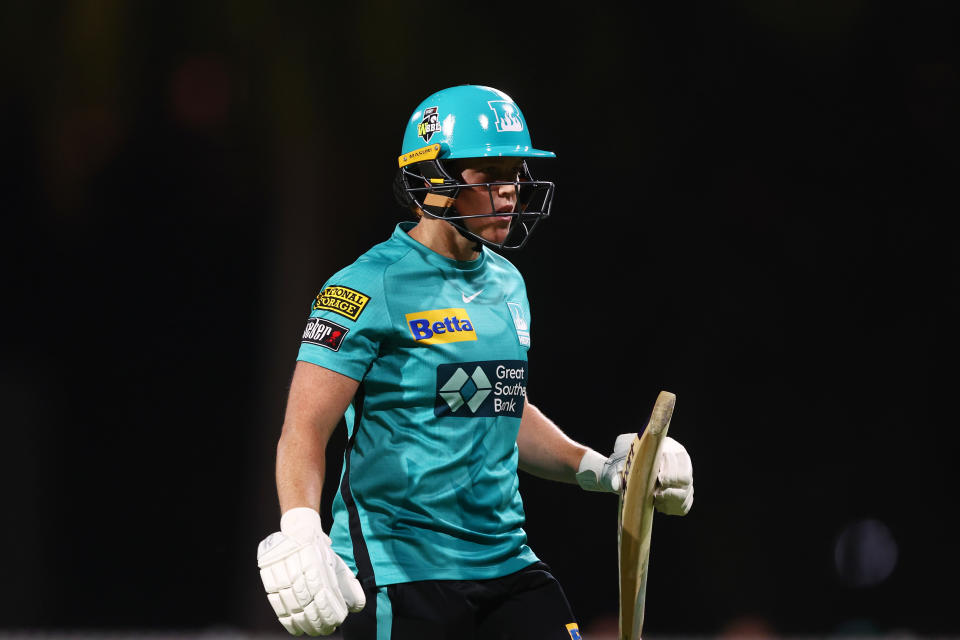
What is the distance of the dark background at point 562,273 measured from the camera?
26.3 ft

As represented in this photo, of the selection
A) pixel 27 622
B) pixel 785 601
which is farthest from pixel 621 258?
pixel 27 622

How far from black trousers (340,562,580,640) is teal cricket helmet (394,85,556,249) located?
75cm

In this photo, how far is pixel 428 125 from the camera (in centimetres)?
299

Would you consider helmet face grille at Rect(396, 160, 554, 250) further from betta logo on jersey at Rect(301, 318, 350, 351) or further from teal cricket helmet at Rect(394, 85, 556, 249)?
betta logo on jersey at Rect(301, 318, 350, 351)

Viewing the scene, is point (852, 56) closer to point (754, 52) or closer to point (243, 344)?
point (754, 52)

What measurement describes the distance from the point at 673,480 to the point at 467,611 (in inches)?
23.2

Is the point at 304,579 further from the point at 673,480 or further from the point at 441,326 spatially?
the point at 673,480

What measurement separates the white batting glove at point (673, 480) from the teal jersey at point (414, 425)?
0.38m

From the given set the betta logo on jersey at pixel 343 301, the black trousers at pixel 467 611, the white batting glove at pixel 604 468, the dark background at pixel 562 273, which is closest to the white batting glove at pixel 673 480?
the white batting glove at pixel 604 468

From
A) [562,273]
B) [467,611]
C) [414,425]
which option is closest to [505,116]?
[414,425]

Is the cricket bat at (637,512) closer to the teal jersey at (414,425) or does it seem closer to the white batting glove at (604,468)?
the white batting glove at (604,468)

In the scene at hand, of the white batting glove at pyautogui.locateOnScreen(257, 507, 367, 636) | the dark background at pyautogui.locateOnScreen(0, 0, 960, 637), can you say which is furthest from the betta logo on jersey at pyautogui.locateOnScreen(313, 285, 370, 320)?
the dark background at pyautogui.locateOnScreen(0, 0, 960, 637)

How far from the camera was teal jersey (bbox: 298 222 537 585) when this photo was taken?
8.82 feet

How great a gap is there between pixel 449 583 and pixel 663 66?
21.0ft
